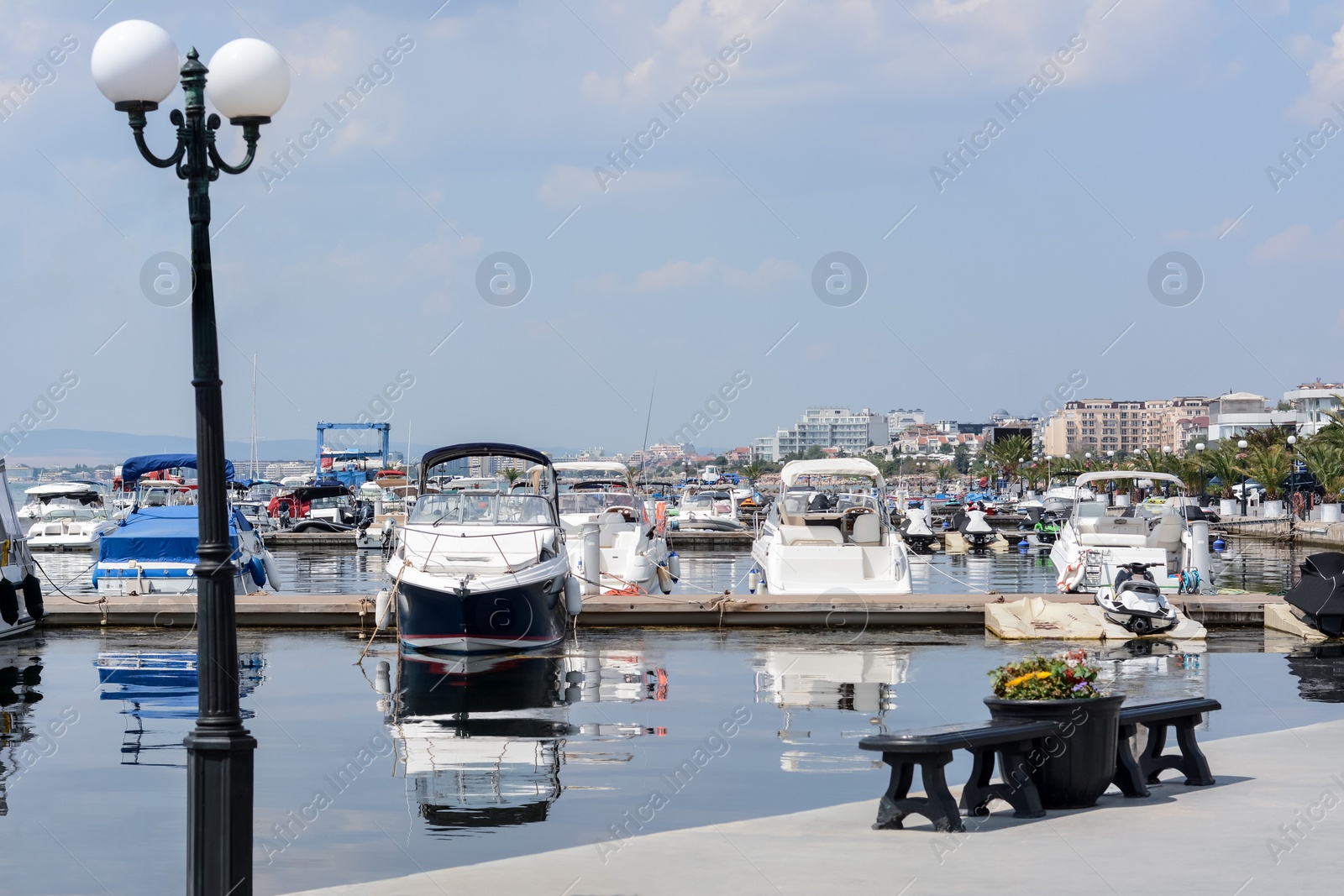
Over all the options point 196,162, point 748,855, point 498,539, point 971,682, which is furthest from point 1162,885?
point 498,539

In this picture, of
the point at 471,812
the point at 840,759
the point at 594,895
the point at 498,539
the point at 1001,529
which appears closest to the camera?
the point at 594,895

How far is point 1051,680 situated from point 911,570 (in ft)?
114

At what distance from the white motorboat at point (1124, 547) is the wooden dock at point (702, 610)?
2868 millimetres

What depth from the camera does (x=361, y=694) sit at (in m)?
19.1

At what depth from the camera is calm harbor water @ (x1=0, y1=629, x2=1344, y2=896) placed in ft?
35.8

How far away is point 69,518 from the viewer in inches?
2534

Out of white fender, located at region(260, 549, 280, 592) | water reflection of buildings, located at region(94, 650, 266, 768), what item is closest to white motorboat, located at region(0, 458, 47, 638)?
water reflection of buildings, located at region(94, 650, 266, 768)

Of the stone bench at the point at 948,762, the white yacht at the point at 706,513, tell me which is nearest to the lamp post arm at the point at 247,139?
the stone bench at the point at 948,762

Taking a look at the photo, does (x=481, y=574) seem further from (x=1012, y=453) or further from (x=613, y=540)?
(x=1012, y=453)

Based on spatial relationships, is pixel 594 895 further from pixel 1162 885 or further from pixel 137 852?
pixel 137 852

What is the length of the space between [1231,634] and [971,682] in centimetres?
860

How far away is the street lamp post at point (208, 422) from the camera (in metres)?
7.29

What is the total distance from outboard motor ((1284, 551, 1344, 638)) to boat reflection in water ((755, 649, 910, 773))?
7.82m

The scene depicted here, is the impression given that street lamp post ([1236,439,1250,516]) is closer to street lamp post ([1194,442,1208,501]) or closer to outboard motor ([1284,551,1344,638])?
street lamp post ([1194,442,1208,501])
